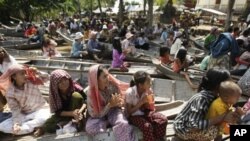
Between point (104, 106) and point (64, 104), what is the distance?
61cm

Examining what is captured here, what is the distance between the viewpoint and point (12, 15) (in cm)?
3869

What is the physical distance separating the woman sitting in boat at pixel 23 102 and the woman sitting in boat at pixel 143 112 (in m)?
1.26

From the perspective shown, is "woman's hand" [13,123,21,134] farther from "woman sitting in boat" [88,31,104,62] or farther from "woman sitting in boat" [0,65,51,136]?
"woman sitting in boat" [88,31,104,62]

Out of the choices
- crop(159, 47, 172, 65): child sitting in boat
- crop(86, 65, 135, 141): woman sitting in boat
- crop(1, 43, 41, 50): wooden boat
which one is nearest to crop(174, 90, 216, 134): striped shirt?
crop(86, 65, 135, 141): woman sitting in boat

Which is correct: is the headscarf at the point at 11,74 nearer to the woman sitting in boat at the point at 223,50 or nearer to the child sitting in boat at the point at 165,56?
the woman sitting in boat at the point at 223,50

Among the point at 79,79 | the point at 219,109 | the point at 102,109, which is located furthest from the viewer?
the point at 79,79

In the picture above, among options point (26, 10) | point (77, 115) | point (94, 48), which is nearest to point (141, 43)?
point (94, 48)

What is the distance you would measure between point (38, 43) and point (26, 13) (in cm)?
1769

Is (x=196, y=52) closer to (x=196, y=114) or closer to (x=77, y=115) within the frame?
(x=77, y=115)

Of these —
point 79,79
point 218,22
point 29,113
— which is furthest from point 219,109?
point 218,22

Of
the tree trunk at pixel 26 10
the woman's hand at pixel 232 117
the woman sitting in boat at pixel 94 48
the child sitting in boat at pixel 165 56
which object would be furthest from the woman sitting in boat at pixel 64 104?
the tree trunk at pixel 26 10

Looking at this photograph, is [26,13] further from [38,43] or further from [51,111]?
[51,111]

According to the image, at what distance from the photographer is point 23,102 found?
190 inches

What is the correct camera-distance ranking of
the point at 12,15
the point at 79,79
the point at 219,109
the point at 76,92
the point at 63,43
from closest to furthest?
the point at 219,109
the point at 76,92
the point at 79,79
the point at 63,43
the point at 12,15
